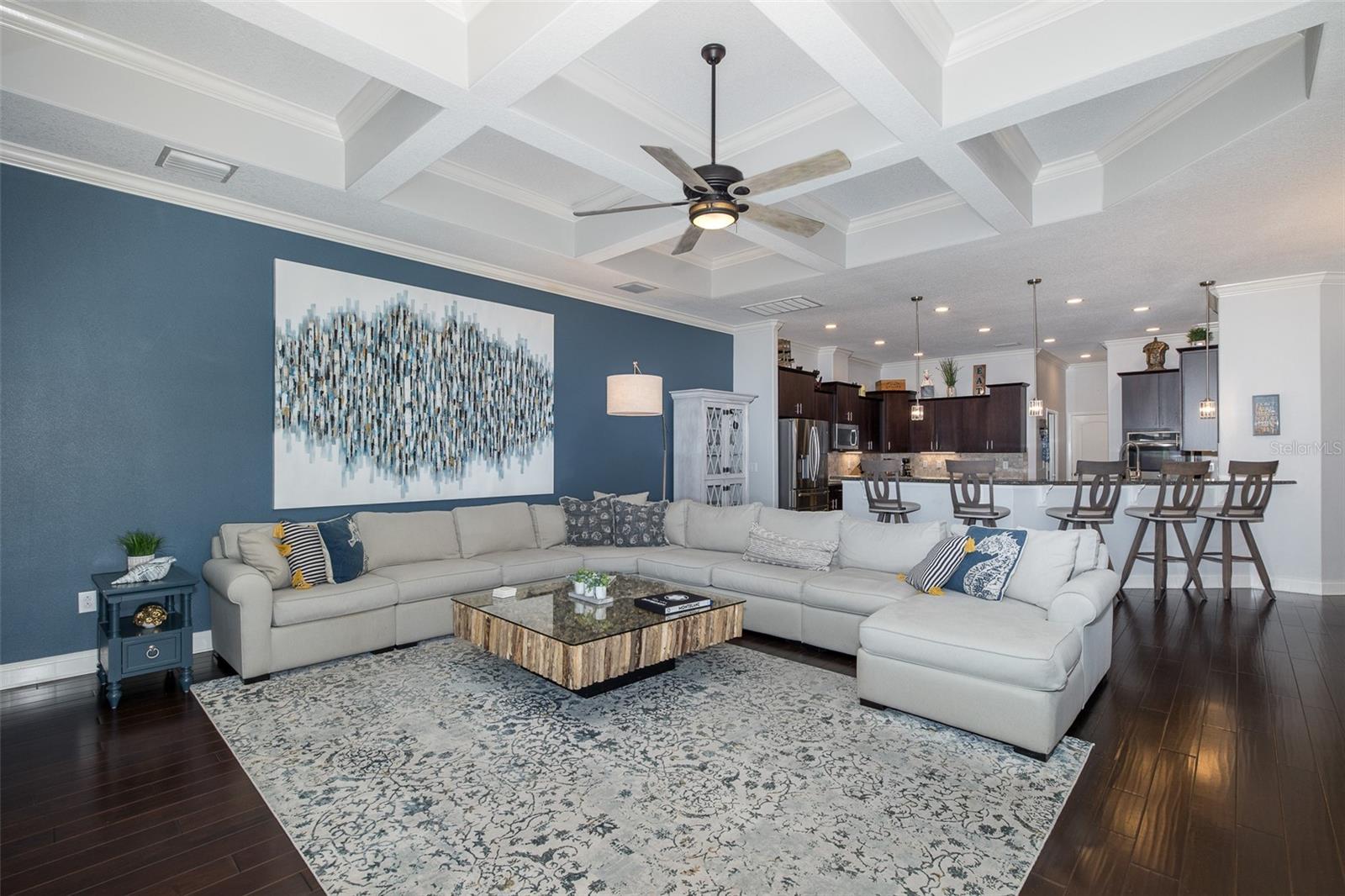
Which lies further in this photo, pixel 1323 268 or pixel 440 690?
pixel 1323 268

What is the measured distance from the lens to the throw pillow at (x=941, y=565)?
3705mm

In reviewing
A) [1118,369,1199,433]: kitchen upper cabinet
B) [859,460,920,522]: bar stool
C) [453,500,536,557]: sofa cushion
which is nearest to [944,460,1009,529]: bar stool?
[859,460,920,522]: bar stool

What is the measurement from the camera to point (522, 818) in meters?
2.25

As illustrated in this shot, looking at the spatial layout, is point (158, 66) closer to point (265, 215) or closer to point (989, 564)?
point (265, 215)

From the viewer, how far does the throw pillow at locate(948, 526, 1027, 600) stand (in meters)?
3.52

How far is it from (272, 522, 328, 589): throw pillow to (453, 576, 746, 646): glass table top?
0.99m

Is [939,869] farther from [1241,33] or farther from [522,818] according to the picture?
[1241,33]

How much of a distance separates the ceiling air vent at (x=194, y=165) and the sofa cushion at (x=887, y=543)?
458cm

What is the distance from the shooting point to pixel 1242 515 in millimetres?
5492

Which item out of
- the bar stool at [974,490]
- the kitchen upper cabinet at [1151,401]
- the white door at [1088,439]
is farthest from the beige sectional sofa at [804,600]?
the white door at [1088,439]

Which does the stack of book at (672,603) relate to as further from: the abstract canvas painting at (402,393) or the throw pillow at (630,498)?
the abstract canvas painting at (402,393)

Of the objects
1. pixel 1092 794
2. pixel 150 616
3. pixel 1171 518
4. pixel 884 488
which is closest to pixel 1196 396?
pixel 1171 518

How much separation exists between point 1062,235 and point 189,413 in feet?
20.7

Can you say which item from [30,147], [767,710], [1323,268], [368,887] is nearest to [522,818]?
[368,887]
